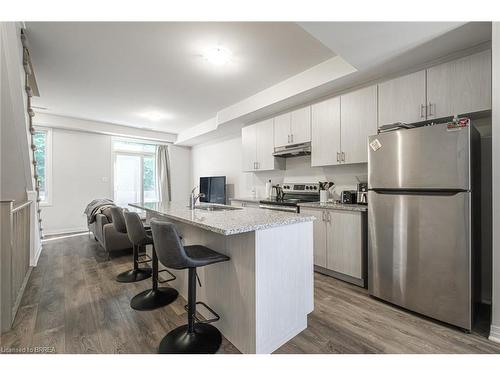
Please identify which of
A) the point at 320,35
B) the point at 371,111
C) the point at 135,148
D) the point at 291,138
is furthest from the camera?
the point at 135,148

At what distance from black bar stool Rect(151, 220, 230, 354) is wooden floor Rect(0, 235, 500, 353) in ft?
0.34

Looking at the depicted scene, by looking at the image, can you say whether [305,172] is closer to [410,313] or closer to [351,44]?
[351,44]

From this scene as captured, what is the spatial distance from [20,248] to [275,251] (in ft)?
9.22

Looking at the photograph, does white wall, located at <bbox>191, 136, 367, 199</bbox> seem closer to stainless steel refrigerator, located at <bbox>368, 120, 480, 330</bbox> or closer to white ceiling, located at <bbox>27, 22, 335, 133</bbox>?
stainless steel refrigerator, located at <bbox>368, 120, 480, 330</bbox>

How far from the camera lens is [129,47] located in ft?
8.31

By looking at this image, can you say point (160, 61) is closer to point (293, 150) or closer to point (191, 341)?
point (293, 150)

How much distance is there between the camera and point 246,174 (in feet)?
17.6

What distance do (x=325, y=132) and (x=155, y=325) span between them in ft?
9.58

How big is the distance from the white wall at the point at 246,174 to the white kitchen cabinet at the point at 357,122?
33 cm

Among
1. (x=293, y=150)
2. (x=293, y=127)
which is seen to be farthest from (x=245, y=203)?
(x=293, y=127)

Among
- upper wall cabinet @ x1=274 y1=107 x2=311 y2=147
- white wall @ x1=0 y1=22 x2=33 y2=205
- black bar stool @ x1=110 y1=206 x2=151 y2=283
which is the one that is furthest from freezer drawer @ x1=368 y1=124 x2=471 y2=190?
white wall @ x1=0 y1=22 x2=33 y2=205

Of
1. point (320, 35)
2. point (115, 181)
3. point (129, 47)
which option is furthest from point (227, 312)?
point (115, 181)
